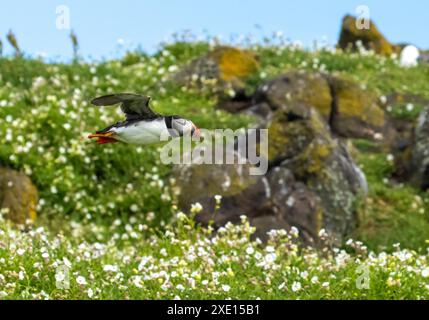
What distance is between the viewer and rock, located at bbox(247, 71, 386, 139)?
17.6 meters

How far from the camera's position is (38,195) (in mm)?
13906

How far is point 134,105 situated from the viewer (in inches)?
164

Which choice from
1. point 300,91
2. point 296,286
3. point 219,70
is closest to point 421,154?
point 300,91

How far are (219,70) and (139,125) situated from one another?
15.0m

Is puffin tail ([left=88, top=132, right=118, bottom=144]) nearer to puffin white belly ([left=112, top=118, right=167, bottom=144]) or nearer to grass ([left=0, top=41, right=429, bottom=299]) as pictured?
puffin white belly ([left=112, top=118, right=167, bottom=144])

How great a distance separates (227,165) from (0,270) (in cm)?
520

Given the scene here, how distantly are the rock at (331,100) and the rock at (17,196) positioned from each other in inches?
226

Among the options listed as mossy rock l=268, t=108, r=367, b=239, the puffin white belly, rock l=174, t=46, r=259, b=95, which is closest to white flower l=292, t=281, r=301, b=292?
the puffin white belly

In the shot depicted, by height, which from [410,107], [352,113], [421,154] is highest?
[410,107]

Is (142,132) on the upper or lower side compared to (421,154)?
upper

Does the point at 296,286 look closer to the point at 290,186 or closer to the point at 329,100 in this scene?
the point at 290,186

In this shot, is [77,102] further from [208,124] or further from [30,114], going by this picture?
[208,124]

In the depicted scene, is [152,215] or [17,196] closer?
[152,215]

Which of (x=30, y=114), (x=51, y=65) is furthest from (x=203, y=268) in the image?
(x=51, y=65)
